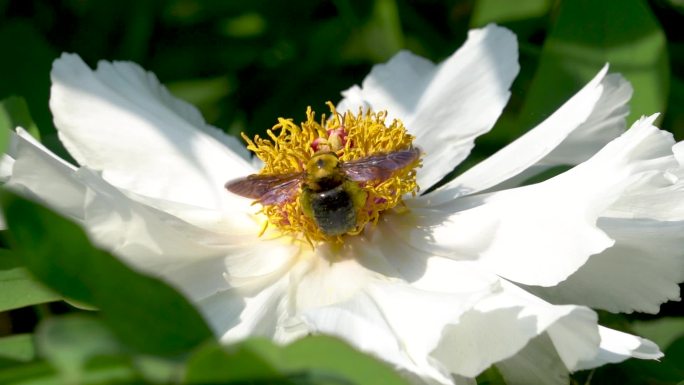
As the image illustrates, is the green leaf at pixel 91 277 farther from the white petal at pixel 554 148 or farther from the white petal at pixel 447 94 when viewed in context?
the white petal at pixel 447 94

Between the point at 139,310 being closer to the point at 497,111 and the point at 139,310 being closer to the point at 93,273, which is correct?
the point at 93,273

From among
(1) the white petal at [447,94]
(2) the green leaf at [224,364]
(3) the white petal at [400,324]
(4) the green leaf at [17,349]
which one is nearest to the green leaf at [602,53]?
(1) the white petal at [447,94]

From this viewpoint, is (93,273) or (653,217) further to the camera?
(653,217)

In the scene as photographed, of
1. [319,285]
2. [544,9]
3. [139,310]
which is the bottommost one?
[319,285]

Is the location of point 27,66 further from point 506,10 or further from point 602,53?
point 602,53

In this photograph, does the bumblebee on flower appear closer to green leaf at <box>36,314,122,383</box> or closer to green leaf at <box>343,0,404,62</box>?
green leaf at <box>343,0,404,62</box>

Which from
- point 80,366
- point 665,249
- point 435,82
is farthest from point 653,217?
point 80,366

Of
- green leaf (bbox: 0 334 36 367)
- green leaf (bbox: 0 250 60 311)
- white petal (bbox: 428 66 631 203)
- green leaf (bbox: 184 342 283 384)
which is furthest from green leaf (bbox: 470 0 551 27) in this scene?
green leaf (bbox: 184 342 283 384)

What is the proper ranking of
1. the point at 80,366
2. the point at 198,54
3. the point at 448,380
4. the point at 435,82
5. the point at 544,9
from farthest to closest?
the point at 198,54
the point at 544,9
the point at 435,82
the point at 448,380
the point at 80,366
